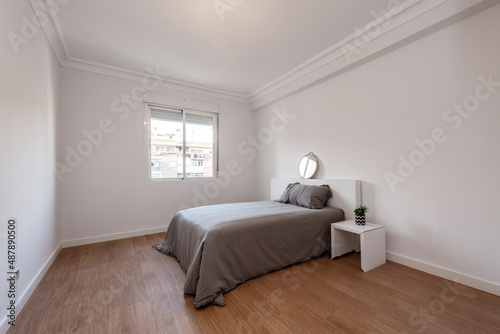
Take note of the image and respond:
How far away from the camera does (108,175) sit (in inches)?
133

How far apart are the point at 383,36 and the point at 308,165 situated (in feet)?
6.36

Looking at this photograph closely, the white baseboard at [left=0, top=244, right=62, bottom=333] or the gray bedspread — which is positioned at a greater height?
the gray bedspread

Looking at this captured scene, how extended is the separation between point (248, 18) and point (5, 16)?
Result: 1966 millimetres

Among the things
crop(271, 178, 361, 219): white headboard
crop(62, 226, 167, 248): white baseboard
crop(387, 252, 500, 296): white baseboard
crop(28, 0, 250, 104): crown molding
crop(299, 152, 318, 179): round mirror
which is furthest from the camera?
crop(299, 152, 318, 179): round mirror

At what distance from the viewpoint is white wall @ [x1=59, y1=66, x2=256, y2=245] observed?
3.12 metres

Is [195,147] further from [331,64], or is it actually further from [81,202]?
[331,64]

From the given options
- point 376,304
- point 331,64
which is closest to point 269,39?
point 331,64

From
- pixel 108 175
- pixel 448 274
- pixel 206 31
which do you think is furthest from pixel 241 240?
pixel 108 175

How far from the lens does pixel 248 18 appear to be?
2.32 metres

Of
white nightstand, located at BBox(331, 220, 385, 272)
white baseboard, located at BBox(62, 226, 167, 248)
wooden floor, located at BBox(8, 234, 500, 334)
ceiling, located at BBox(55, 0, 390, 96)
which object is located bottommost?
wooden floor, located at BBox(8, 234, 500, 334)

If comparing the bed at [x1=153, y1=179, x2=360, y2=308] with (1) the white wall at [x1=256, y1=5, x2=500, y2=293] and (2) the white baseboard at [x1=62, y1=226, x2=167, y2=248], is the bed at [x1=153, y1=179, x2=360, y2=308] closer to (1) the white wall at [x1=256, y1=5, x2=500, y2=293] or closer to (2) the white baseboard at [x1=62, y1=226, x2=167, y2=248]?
(1) the white wall at [x1=256, y1=5, x2=500, y2=293]

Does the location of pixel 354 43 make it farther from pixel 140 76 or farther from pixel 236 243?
pixel 140 76

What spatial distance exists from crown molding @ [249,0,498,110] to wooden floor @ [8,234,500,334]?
2.50 metres

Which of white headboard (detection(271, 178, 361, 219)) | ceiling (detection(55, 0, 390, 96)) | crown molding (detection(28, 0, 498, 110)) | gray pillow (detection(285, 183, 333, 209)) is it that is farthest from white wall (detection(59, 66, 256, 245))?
white headboard (detection(271, 178, 361, 219))
